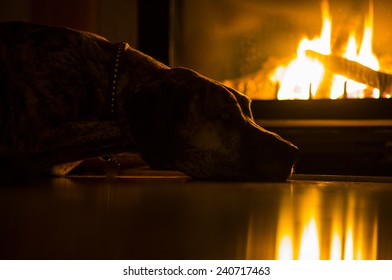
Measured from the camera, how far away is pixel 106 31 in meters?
2.57

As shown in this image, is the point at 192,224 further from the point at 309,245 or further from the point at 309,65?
the point at 309,65

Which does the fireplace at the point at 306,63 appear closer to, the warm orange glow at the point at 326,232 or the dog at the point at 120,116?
the dog at the point at 120,116

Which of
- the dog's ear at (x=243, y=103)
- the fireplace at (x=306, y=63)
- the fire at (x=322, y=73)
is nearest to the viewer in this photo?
the dog's ear at (x=243, y=103)

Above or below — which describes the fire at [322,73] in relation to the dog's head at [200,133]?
above

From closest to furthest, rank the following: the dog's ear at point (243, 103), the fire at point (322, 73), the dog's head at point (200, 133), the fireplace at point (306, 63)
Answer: the dog's head at point (200, 133) → the dog's ear at point (243, 103) → the fireplace at point (306, 63) → the fire at point (322, 73)

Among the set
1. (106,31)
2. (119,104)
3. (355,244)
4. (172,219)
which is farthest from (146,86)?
(106,31)

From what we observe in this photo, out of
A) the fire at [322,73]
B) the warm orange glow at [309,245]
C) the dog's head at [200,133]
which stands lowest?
the warm orange glow at [309,245]

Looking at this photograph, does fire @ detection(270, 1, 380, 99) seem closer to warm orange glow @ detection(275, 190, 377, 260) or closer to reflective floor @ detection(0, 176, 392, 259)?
reflective floor @ detection(0, 176, 392, 259)

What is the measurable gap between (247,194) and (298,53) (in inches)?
57.5

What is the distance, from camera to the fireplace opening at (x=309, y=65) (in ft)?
6.66

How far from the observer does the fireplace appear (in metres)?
2.03

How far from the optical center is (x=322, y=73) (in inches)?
87.7

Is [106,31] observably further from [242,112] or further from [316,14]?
[242,112]

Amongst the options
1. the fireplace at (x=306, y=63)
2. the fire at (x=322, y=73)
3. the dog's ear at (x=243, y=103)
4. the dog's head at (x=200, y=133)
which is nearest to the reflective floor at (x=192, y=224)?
the dog's head at (x=200, y=133)
